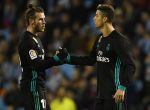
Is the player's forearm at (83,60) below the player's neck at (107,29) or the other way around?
below

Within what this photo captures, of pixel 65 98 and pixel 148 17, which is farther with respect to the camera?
pixel 148 17

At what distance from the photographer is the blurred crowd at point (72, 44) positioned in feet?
45.4

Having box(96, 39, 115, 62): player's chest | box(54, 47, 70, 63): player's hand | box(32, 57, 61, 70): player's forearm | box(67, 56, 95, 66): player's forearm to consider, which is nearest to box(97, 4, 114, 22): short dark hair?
box(96, 39, 115, 62): player's chest

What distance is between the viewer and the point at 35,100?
912 cm

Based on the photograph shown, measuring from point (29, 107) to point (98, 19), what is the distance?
1.71m

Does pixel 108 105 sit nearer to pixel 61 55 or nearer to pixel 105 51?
pixel 105 51

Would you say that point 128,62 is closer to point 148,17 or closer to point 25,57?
point 25,57

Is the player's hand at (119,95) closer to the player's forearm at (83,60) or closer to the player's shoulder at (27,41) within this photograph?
the player's forearm at (83,60)

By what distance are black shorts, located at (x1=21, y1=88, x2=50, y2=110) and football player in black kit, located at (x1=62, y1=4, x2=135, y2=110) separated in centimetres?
80

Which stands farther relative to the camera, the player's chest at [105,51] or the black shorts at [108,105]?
the player's chest at [105,51]

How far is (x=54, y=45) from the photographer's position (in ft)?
52.6

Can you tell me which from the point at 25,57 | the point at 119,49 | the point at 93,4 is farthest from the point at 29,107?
the point at 93,4

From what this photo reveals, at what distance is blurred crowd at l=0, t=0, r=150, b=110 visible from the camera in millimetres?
13841

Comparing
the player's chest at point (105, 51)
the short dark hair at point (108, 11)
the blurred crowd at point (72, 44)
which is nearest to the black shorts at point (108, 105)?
the player's chest at point (105, 51)
